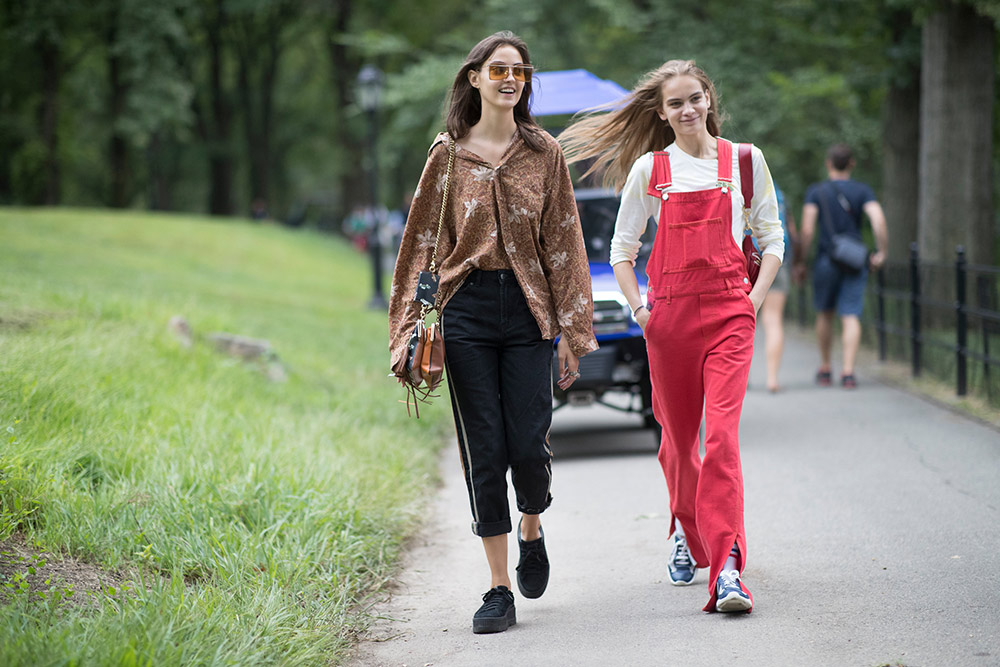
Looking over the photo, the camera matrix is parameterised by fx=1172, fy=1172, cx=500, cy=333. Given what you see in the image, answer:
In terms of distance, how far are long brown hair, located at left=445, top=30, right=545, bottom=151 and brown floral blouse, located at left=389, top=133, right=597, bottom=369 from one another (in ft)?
0.16

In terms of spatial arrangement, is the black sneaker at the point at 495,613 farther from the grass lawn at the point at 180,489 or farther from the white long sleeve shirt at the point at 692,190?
the white long sleeve shirt at the point at 692,190

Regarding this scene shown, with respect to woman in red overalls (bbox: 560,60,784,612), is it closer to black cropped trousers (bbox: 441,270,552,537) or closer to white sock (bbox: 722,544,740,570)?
white sock (bbox: 722,544,740,570)

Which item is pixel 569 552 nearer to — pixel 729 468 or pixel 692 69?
pixel 729 468

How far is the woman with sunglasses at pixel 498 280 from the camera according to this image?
4.33m

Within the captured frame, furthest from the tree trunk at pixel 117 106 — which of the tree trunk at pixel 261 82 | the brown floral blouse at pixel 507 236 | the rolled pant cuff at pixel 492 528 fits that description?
the rolled pant cuff at pixel 492 528

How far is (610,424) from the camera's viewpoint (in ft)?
33.7

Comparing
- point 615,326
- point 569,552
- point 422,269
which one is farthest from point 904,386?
point 422,269

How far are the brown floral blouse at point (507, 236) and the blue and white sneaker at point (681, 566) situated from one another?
3.43 ft

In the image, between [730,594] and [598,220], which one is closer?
[730,594]

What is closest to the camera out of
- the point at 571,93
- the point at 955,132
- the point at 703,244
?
the point at 703,244

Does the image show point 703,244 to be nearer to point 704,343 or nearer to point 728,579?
point 704,343

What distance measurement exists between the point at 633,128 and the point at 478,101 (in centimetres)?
89

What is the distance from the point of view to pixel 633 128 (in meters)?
5.11

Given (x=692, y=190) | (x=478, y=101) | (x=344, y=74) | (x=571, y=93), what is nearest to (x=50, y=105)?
(x=344, y=74)
